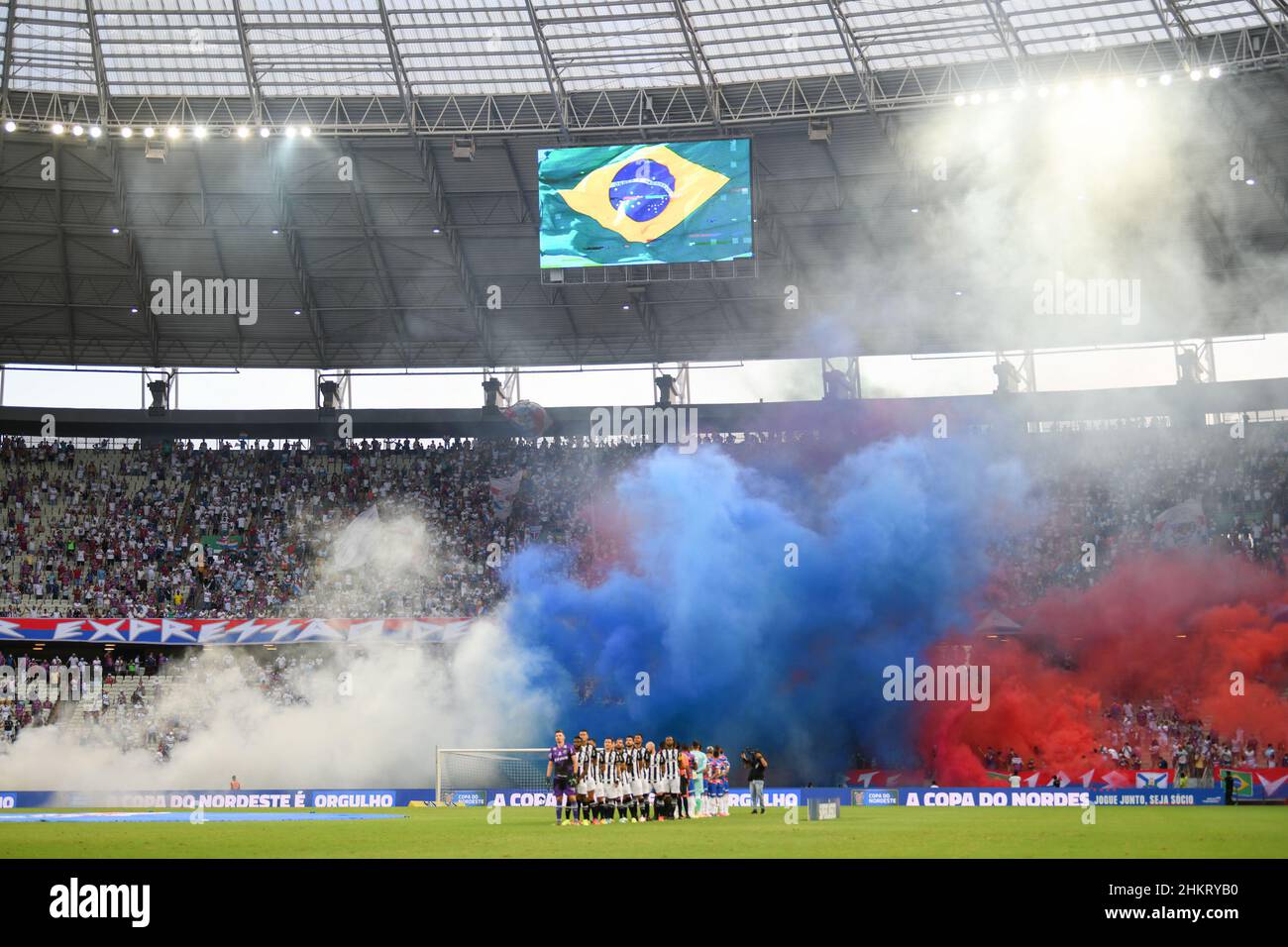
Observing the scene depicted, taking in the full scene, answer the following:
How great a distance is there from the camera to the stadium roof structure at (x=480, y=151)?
3488cm

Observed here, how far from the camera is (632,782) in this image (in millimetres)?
23969

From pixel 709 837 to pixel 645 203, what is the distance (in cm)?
2172

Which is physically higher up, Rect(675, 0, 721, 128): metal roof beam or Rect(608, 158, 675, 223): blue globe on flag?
Rect(675, 0, 721, 128): metal roof beam

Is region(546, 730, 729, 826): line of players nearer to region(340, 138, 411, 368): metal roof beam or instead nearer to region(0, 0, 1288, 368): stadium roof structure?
region(0, 0, 1288, 368): stadium roof structure

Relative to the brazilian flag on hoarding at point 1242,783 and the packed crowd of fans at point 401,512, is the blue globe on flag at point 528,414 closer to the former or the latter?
the packed crowd of fans at point 401,512

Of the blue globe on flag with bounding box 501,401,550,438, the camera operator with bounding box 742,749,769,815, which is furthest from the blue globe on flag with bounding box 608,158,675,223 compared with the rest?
the camera operator with bounding box 742,749,769,815

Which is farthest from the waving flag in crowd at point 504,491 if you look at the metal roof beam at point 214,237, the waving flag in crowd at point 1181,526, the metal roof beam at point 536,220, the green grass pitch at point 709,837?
the waving flag in crowd at point 1181,526

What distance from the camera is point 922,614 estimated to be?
33656 millimetres

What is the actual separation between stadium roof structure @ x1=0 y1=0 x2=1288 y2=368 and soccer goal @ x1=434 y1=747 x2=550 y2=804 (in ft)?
42.8

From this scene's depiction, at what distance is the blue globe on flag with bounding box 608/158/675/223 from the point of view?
119ft

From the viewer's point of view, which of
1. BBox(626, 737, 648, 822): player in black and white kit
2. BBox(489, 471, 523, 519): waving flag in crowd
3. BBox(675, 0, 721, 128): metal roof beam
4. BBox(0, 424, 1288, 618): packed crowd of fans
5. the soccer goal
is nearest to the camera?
BBox(626, 737, 648, 822): player in black and white kit
